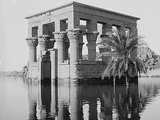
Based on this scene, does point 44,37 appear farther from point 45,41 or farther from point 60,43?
point 60,43

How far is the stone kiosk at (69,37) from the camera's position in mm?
37469

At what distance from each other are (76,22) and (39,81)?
36.5 ft

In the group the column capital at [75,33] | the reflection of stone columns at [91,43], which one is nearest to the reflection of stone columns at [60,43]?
the column capital at [75,33]

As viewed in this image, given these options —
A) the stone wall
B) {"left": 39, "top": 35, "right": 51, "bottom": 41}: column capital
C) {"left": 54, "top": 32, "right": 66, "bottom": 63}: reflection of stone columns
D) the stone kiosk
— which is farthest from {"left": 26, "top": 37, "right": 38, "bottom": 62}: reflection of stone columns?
{"left": 54, "top": 32, "right": 66, "bottom": 63}: reflection of stone columns

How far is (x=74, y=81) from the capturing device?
120ft

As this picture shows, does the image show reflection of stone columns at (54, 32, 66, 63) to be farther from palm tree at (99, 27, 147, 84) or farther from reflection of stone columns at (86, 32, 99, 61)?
palm tree at (99, 27, 147, 84)

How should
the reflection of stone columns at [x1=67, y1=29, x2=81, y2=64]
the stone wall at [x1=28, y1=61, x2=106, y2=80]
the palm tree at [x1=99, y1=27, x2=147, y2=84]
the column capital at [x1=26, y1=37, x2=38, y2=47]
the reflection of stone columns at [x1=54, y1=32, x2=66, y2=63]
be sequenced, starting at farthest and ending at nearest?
the column capital at [x1=26, y1=37, x2=38, y2=47] → the reflection of stone columns at [x1=54, y1=32, x2=66, y2=63] → the reflection of stone columns at [x1=67, y1=29, x2=81, y2=64] → the stone wall at [x1=28, y1=61, x2=106, y2=80] → the palm tree at [x1=99, y1=27, x2=147, y2=84]

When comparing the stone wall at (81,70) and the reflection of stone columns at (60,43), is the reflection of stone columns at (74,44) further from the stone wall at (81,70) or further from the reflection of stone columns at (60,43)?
the reflection of stone columns at (60,43)

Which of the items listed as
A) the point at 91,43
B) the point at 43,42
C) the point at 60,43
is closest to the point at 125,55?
the point at 91,43

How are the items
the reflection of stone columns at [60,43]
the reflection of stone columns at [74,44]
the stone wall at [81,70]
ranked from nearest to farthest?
the stone wall at [81,70] < the reflection of stone columns at [74,44] < the reflection of stone columns at [60,43]

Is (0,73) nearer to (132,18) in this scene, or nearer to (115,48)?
(115,48)

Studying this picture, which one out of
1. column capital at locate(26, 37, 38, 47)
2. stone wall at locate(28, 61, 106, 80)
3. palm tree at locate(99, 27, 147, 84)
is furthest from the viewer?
column capital at locate(26, 37, 38, 47)

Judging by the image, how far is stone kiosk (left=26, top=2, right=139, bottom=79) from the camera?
37469 millimetres

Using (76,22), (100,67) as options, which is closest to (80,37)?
(76,22)
